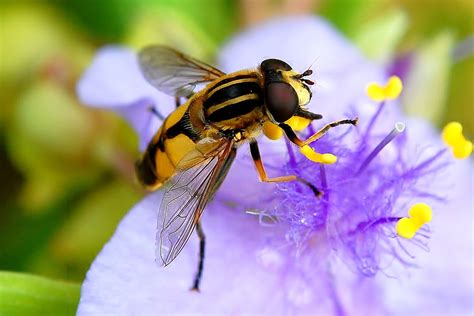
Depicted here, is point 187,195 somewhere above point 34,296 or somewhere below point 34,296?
above

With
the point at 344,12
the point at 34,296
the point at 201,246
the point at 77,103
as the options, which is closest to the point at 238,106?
the point at 201,246

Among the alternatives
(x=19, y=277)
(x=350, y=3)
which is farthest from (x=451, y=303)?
(x=350, y=3)

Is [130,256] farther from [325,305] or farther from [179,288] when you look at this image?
[325,305]

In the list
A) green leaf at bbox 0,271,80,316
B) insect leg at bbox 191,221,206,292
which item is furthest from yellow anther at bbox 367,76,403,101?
green leaf at bbox 0,271,80,316

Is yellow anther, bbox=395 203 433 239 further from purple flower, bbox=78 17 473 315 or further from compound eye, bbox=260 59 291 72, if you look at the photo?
compound eye, bbox=260 59 291 72

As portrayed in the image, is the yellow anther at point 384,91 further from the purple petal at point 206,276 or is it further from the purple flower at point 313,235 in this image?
the purple petal at point 206,276

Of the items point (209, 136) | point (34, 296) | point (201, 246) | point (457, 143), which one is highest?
point (457, 143)

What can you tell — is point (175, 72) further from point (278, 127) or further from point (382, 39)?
point (382, 39)
